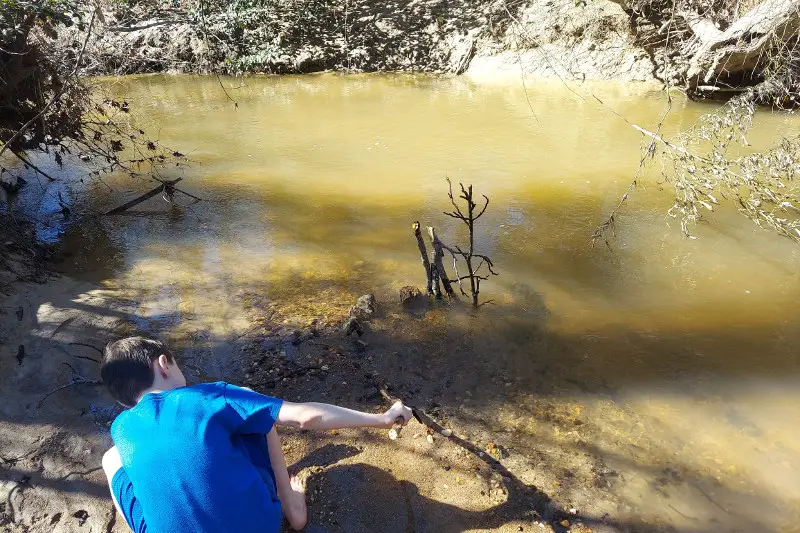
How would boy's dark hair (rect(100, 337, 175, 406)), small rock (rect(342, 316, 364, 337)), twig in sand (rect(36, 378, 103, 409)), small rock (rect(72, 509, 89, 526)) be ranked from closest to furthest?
boy's dark hair (rect(100, 337, 175, 406)) → small rock (rect(72, 509, 89, 526)) → twig in sand (rect(36, 378, 103, 409)) → small rock (rect(342, 316, 364, 337))

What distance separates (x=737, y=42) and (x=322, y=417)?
30.3 feet

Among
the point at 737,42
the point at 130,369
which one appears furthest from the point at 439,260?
the point at 737,42

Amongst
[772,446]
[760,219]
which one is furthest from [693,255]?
[772,446]

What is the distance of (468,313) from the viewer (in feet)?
13.9

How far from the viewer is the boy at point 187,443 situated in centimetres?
184

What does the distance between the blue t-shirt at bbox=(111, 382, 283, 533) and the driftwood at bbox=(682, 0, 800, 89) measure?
26.5ft

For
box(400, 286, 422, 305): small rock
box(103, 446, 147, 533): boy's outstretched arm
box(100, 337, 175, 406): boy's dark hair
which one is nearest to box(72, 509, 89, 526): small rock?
box(103, 446, 147, 533): boy's outstretched arm

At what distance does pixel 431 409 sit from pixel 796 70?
7.51 metres

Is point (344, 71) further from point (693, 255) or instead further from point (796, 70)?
point (693, 255)

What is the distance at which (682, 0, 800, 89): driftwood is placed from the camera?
7.47 metres

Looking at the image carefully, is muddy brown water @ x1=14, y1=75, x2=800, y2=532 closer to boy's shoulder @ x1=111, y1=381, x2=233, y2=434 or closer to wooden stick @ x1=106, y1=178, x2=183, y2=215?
wooden stick @ x1=106, y1=178, x2=183, y2=215

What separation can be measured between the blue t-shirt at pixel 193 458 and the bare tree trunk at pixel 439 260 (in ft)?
6.99

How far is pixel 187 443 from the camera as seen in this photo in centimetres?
183

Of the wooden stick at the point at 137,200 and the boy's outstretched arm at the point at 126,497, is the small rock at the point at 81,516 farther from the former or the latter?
the wooden stick at the point at 137,200
